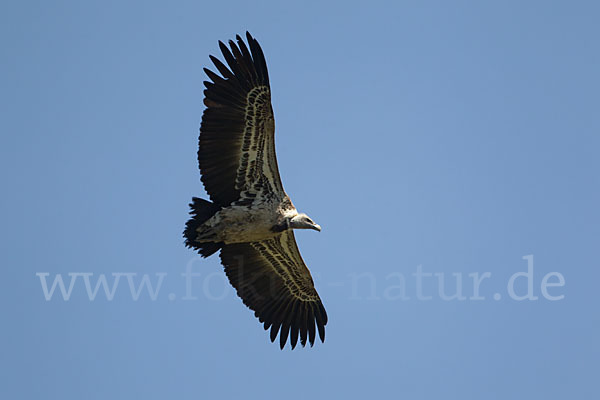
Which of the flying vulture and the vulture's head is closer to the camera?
the flying vulture

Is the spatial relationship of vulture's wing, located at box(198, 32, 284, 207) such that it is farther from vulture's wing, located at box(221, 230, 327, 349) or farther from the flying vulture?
vulture's wing, located at box(221, 230, 327, 349)

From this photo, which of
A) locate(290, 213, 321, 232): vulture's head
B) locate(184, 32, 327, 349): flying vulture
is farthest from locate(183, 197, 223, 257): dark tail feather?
locate(290, 213, 321, 232): vulture's head

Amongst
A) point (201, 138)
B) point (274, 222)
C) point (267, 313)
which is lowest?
point (267, 313)

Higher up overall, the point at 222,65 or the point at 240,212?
the point at 222,65

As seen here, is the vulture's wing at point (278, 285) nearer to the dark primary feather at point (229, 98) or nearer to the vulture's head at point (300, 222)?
the vulture's head at point (300, 222)

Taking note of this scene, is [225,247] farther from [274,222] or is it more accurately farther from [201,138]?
[201,138]

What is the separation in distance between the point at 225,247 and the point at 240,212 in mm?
1202

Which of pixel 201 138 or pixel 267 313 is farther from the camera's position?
pixel 267 313

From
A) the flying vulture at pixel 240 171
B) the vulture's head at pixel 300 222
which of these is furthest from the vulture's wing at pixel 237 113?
the vulture's head at pixel 300 222

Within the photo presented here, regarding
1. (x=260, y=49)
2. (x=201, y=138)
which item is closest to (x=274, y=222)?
(x=201, y=138)

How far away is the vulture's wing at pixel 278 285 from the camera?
64.0 ft

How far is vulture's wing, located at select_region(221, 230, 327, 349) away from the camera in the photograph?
64.0 ft

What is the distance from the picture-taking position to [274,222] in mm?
18531

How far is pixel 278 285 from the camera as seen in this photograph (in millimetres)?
20078
